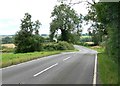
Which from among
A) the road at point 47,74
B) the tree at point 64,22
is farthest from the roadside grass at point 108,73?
the tree at point 64,22

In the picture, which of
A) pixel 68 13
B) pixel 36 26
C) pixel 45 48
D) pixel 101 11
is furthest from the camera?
pixel 68 13

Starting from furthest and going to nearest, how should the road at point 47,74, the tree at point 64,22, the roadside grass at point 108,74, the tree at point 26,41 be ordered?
the tree at point 64,22
the tree at point 26,41
the road at point 47,74
the roadside grass at point 108,74

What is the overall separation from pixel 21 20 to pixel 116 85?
71.4 m

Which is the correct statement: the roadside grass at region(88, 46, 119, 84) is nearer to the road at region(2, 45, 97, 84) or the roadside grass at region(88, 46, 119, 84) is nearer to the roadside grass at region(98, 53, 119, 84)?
the roadside grass at region(98, 53, 119, 84)

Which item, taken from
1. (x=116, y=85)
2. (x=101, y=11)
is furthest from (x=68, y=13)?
(x=116, y=85)

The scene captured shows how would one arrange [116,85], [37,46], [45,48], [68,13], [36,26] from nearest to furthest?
[116,85] → [37,46] → [45,48] → [36,26] → [68,13]

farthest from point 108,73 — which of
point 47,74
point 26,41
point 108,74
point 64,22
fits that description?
point 64,22

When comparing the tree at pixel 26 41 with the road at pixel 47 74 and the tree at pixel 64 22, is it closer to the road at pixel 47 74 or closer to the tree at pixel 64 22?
the tree at pixel 64 22

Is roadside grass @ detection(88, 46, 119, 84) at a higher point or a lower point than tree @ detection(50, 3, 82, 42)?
lower

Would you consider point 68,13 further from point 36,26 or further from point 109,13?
point 109,13

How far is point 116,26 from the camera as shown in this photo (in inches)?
834

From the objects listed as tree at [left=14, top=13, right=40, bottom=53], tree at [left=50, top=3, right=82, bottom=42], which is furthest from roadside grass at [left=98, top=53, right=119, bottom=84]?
tree at [left=50, top=3, right=82, bottom=42]

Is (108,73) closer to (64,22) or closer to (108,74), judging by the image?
(108,74)

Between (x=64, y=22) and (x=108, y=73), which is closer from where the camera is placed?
(x=108, y=73)
